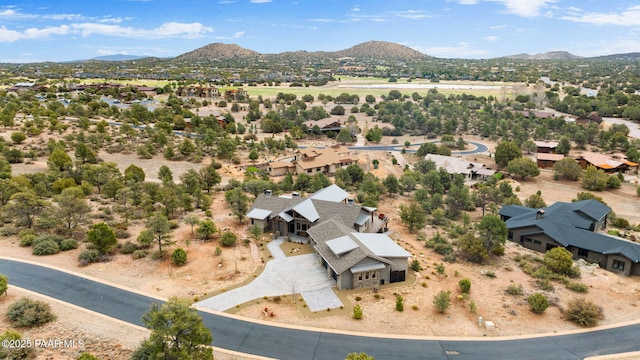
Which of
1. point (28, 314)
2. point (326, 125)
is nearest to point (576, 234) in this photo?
point (28, 314)

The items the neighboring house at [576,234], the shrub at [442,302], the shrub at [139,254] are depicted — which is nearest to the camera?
the shrub at [442,302]

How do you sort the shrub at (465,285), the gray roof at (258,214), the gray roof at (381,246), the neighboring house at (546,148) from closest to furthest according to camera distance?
the shrub at (465,285) → the gray roof at (381,246) → the gray roof at (258,214) → the neighboring house at (546,148)

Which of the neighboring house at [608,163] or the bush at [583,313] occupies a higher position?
the neighboring house at [608,163]

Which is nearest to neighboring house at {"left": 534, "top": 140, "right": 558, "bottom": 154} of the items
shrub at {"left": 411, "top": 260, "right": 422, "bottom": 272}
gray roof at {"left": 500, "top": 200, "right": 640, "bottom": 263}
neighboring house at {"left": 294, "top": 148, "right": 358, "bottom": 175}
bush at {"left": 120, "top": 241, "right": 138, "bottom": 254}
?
gray roof at {"left": 500, "top": 200, "right": 640, "bottom": 263}

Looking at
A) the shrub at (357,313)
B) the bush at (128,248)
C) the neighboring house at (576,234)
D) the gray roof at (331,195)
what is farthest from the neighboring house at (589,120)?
the bush at (128,248)

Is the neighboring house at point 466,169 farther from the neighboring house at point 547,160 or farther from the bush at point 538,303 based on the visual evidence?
the bush at point 538,303

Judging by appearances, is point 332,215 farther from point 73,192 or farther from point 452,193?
point 73,192

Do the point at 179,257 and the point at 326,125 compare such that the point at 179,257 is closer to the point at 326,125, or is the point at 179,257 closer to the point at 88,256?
Answer: the point at 88,256
